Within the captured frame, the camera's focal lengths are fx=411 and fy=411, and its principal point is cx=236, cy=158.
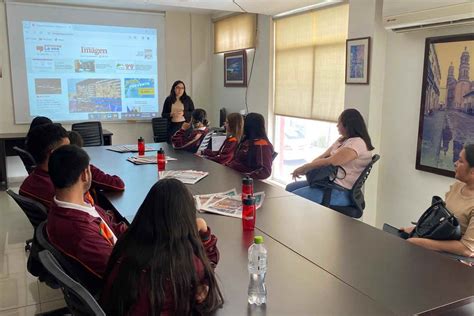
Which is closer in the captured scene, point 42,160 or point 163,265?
point 163,265

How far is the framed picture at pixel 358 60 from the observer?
364cm

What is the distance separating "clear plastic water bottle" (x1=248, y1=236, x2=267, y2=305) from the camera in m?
1.34

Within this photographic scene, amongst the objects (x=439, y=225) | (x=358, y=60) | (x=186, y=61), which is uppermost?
(x=186, y=61)

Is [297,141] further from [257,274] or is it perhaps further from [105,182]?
[257,274]

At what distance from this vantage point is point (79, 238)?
1.51 meters

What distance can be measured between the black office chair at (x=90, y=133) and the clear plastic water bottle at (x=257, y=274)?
4288 mm

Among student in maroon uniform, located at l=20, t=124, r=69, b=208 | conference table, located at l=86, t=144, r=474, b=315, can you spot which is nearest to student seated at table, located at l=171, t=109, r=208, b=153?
student in maroon uniform, located at l=20, t=124, r=69, b=208

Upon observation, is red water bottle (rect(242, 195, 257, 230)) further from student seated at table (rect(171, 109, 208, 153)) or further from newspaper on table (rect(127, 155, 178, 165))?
student seated at table (rect(171, 109, 208, 153))

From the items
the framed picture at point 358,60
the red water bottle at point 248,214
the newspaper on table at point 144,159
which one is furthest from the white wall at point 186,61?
the red water bottle at point 248,214

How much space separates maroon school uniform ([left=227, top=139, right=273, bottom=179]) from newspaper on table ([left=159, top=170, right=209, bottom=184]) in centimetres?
45

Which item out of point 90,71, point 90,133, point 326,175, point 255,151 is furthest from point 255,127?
point 90,71

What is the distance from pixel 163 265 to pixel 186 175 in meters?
1.85

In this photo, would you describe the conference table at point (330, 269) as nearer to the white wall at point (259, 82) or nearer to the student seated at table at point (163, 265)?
the student seated at table at point (163, 265)

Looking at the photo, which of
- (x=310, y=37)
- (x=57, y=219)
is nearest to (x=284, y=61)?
(x=310, y=37)
